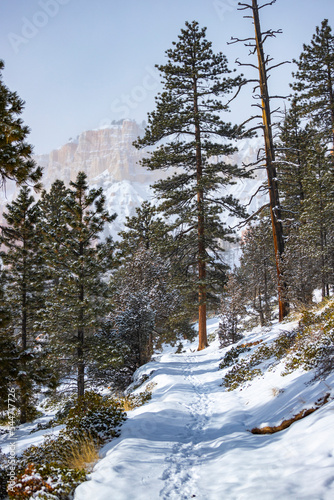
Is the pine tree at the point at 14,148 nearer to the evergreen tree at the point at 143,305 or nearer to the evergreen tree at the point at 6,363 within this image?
the evergreen tree at the point at 6,363

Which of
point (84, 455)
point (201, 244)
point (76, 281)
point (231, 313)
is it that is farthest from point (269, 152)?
point (84, 455)

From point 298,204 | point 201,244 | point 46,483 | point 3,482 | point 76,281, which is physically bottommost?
point 3,482

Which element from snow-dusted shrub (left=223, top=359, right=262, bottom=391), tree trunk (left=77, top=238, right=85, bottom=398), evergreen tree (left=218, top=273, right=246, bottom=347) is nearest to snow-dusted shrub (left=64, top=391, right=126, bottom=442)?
snow-dusted shrub (left=223, top=359, right=262, bottom=391)

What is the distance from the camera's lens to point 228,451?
473 centimetres

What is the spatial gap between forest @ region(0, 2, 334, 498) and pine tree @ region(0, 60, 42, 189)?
0.02 metres

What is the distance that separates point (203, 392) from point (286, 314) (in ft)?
15.5

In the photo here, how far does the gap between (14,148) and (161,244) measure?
11.3m

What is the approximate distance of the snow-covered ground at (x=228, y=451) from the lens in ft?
11.4

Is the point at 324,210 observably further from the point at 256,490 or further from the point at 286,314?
the point at 256,490

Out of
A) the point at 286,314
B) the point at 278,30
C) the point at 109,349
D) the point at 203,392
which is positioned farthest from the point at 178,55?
the point at 203,392

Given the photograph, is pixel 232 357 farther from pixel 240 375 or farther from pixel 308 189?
pixel 308 189

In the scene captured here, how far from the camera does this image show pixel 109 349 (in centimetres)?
1308

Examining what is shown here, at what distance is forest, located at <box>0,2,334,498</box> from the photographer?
1127 centimetres

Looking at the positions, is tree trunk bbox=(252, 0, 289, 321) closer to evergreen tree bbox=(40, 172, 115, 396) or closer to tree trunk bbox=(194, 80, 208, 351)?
tree trunk bbox=(194, 80, 208, 351)
